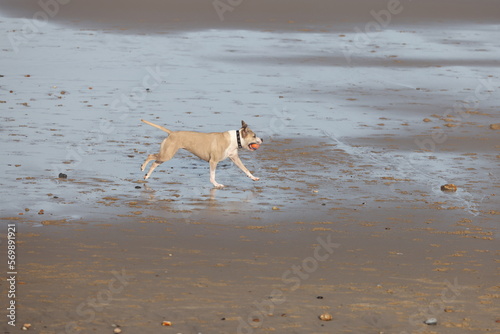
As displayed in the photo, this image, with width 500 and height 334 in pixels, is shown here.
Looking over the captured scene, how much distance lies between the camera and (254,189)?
14758mm

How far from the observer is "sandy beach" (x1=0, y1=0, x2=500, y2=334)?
9.91 meters

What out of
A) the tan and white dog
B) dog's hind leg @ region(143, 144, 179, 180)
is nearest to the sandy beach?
dog's hind leg @ region(143, 144, 179, 180)

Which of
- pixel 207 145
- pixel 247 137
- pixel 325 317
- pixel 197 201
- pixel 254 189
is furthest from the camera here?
pixel 207 145

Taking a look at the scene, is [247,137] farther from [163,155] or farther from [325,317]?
[325,317]

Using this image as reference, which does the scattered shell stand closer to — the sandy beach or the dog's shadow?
the sandy beach

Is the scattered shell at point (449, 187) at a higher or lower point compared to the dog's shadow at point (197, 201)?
higher

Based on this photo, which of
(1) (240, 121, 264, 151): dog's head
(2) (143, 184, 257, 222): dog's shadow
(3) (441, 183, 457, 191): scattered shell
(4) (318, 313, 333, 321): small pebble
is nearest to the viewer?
(4) (318, 313, 333, 321): small pebble

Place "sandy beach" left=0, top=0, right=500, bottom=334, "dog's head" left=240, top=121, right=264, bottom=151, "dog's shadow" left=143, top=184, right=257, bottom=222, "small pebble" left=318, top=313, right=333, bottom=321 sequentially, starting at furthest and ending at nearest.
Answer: "dog's head" left=240, top=121, right=264, bottom=151 → "dog's shadow" left=143, top=184, right=257, bottom=222 → "sandy beach" left=0, top=0, right=500, bottom=334 → "small pebble" left=318, top=313, right=333, bottom=321

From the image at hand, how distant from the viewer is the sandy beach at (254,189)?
32.5ft

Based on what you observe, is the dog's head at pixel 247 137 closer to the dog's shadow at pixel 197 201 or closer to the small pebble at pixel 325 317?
the dog's shadow at pixel 197 201

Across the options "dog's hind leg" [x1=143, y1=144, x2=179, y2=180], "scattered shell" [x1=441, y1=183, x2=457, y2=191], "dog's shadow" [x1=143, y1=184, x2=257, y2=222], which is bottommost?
"dog's shadow" [x1=143, y1=184, x2=257, y2=222]

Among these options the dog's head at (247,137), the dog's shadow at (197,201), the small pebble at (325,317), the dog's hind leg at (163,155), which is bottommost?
the small pebble at (325,317)

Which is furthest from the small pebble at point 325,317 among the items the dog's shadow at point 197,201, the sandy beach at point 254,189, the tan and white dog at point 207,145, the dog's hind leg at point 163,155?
the dog's hind leg at point 163,155

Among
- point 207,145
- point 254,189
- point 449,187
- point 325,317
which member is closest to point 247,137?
point 207,145
